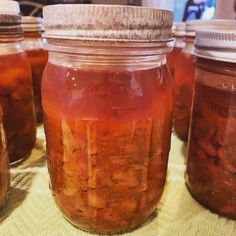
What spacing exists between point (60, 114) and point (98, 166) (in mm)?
80

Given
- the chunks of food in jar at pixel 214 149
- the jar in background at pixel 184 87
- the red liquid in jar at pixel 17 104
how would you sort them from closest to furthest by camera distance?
the chunks of food in jar at pixel 214 149 → the red liquid in jar at pixel 17 104 → the jar in background at pixel 184 87

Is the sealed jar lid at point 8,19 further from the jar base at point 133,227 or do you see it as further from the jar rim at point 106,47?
the jar base at point 133,227

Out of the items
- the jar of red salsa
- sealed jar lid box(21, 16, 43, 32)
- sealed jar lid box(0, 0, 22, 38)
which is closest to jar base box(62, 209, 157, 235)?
the jar of red salsa

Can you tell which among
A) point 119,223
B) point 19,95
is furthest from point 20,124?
point 119,223

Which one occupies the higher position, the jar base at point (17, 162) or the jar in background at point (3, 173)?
the jar in background at point (3, 173)

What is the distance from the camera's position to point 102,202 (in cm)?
39

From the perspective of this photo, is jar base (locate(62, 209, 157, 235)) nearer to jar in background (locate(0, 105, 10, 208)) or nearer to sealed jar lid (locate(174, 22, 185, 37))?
jar in background (locate(0, 105, 10, 208))

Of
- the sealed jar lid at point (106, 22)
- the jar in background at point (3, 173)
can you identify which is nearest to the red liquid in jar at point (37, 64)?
the jar in background at point (3, 173)

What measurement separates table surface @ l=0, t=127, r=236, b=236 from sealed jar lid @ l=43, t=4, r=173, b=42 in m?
0.26

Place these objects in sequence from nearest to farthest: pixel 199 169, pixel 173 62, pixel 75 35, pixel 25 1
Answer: pixel 75 35 → pixel 199 169 → pixel 173 62 → pixel 25 1

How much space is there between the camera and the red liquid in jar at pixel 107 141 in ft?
1.13

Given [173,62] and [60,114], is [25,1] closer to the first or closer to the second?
[173,62]

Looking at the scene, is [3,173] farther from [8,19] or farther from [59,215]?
[8,19]

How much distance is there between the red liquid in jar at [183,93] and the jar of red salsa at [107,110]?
26 cm
